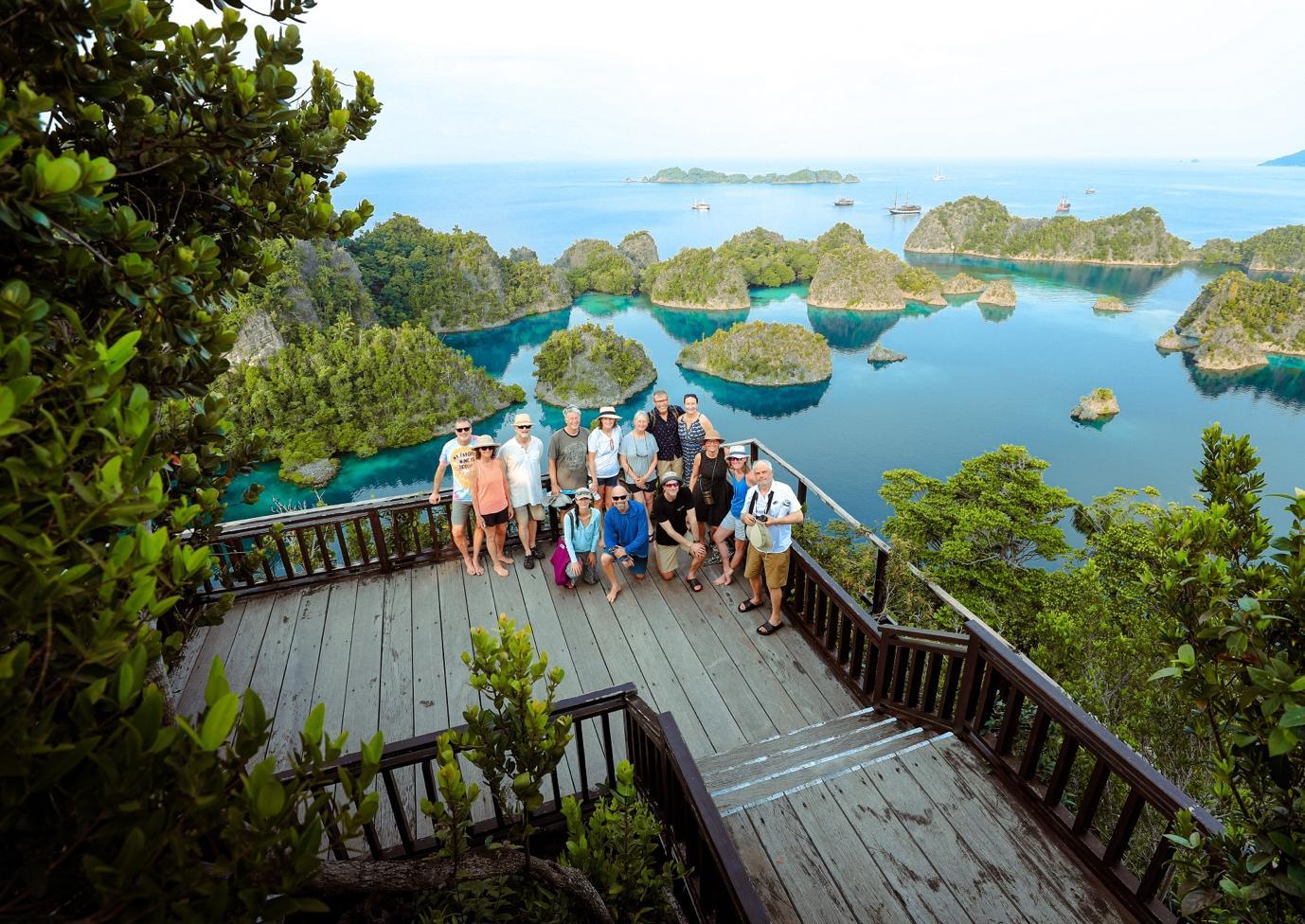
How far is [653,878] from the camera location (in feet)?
8.05

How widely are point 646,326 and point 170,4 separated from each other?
3259 inches

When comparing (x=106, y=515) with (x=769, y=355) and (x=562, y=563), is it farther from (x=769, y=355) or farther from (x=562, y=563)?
(x=769, y=355)

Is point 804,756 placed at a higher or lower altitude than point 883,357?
higher

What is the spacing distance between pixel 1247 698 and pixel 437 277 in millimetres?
82279

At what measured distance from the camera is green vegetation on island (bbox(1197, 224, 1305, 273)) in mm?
96125

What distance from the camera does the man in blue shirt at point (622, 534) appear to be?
17.5ft

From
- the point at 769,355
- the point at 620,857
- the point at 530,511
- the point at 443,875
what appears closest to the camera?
the point at 443,875

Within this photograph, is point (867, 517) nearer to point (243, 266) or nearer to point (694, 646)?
point (694, 646)

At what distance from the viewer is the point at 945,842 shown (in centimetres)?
322

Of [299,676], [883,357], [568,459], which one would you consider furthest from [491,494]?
[883,357]

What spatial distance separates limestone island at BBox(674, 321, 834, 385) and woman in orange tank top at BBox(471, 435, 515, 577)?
191 feet

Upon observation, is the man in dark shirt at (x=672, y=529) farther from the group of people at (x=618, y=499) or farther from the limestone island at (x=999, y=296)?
the limestone island at (x=999, y=296)

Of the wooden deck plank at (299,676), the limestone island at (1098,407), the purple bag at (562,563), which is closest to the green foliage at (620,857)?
the wooden deck plank at (299,676)

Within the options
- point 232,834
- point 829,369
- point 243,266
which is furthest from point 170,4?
point 829,369
